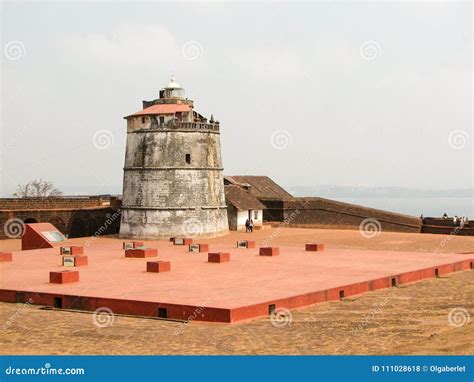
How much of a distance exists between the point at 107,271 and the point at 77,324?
22.7 ft

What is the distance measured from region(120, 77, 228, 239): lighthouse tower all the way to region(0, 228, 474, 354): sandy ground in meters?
18.7

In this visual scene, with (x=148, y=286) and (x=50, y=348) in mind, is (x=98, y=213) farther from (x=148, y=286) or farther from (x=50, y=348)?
(x=50, y=348)

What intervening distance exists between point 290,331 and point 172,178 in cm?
2286

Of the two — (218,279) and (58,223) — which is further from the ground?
(58,223)

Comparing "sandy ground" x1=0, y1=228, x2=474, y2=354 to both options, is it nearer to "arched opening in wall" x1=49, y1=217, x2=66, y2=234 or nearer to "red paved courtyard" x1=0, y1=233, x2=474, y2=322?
"red paved courtyard" x1=0, y1=233, x2=474, y2=322

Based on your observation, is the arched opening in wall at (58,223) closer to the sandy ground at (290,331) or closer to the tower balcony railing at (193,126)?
the tower balcony railing at (193,126)

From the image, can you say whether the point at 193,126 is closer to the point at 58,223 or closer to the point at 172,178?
the point at 172,178

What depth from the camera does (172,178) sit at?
34719 mm

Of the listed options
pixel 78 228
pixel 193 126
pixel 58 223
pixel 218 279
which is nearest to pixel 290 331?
pixel 218 279

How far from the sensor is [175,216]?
3469cm

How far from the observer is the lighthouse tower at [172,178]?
34719 millimetres
